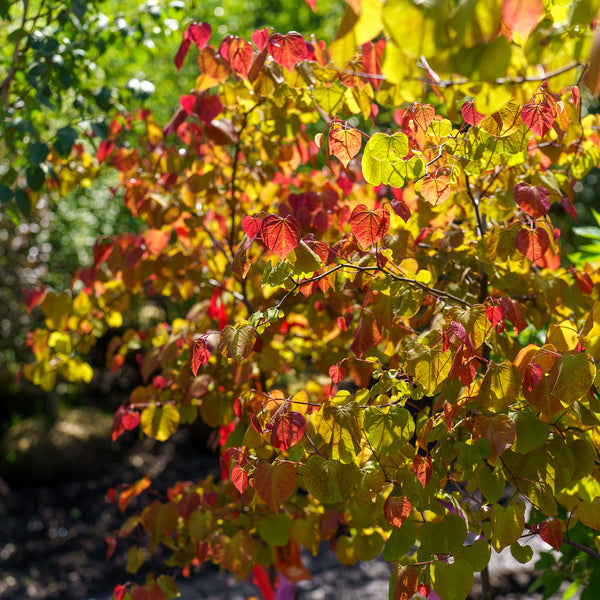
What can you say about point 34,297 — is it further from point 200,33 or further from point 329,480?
point 329,480

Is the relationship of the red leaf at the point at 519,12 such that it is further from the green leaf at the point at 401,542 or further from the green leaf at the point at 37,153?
the green leaf at the point at 37,153

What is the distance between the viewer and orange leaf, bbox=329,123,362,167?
1.23m

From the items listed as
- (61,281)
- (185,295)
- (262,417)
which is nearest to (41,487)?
(61,281)

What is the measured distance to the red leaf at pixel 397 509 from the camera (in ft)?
3.92

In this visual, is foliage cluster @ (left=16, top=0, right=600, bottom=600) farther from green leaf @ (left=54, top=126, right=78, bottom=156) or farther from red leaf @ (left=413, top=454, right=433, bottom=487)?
green leaf @ (left=54, top=126, right=78, bottom=156)

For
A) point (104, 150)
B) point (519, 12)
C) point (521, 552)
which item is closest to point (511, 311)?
point (521, 552)

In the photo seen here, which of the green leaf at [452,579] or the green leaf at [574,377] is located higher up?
the green leaf at [574,377]

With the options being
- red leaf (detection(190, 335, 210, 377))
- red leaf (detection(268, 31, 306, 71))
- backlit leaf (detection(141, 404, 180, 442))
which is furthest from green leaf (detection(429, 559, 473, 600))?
red leaf (detection(268, 31, 306, 71))

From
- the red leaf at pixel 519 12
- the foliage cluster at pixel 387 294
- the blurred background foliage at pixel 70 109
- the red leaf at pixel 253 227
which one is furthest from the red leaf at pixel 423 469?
the blurred background foliage at pixel 70 109

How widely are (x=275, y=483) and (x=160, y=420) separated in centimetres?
64

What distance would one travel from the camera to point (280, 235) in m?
1.16

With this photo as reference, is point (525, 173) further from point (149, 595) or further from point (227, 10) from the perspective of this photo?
point (227, 10)

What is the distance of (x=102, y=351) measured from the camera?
708 cm

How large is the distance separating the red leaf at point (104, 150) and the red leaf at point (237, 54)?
76cm
